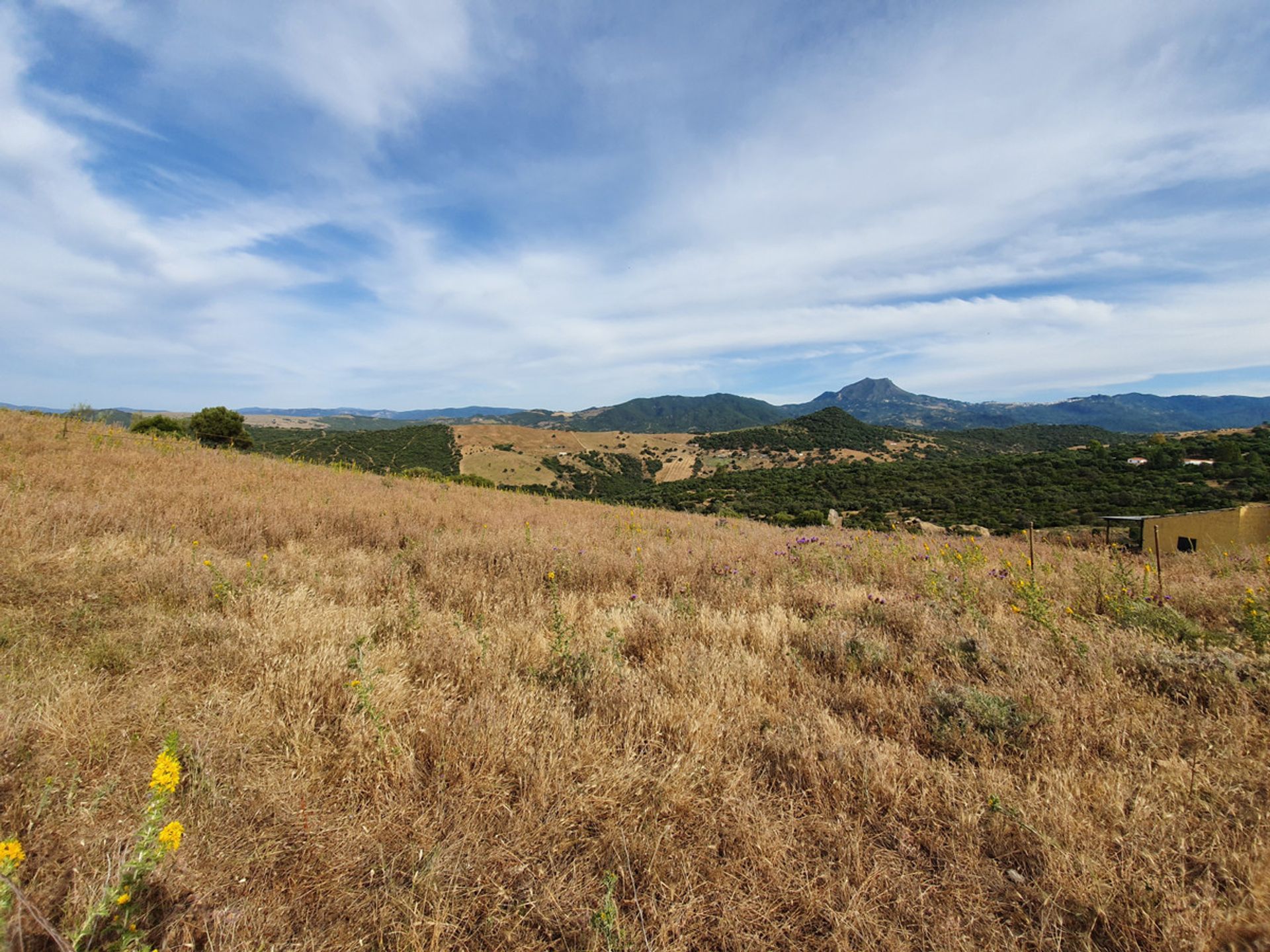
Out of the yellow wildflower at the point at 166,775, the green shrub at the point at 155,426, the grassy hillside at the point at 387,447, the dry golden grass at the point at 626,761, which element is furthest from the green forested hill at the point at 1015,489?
the grassy hillside at the point at 387,447

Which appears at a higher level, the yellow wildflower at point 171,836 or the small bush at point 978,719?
the yellow wildflower at point 171,836

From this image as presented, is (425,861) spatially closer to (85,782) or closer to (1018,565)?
(85,782)

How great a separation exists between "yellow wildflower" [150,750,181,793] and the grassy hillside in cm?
5706

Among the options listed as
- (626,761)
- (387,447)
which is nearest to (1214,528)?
(626,761)

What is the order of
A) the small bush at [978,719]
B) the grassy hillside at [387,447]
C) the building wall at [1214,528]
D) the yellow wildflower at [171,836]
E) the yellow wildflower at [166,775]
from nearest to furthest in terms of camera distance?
1. the yellow wildflower at [171,836]
2. the yellow wildflower at [166,775]
3. the small bush at [978,719]
4. the building wall at [1214,528]
5. the grassy hillside at [387,447]

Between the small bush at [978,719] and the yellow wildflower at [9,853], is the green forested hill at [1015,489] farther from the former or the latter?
the yellow wildflower at [9,853]

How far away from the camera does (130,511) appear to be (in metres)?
5.42

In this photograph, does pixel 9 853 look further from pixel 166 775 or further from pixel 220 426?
pixel 220 426

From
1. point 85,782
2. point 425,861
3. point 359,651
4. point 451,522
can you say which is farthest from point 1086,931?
point 451,522

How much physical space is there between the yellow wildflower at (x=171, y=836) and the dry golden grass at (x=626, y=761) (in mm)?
179

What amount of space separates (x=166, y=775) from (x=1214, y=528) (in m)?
13.2

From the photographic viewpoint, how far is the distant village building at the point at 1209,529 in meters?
7.86

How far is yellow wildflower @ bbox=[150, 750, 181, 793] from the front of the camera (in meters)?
1.53

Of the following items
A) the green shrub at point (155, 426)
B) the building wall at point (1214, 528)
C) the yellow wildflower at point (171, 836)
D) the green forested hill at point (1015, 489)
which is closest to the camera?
the yellow wildflower at point (171, 836)
